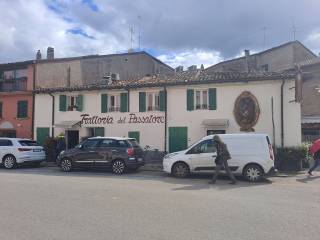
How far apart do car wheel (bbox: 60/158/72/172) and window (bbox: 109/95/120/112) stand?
6218 millimetres

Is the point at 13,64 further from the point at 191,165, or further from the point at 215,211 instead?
the point at 215,211

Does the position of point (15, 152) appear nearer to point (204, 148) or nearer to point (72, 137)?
point (72, 137)

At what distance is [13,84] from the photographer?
2773 cm

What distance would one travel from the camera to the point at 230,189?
11.6 metres

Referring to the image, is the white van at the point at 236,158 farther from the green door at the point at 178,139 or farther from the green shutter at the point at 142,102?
the green shutter at the point at 142,102

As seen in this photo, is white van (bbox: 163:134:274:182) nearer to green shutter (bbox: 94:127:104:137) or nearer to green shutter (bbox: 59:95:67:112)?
green shutter (bbox: 94:127:104:137)

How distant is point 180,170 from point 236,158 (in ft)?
7.19

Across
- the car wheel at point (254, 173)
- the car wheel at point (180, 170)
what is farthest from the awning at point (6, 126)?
the car wheel at point (254, 173)

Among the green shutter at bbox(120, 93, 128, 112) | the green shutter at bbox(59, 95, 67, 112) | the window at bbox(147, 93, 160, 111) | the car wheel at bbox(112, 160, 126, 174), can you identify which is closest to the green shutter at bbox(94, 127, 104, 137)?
the green shutter at bbox(120, 93, 128, 112)

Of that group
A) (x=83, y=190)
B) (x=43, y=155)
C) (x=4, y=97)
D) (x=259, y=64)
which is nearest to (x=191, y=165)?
(x=83, y=190)

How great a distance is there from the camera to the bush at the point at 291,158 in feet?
56.5

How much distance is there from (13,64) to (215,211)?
23.3 meters

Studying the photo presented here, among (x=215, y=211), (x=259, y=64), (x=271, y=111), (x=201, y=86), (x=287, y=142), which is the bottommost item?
(x=215, y=211)

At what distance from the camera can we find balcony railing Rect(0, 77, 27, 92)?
27109 mm
